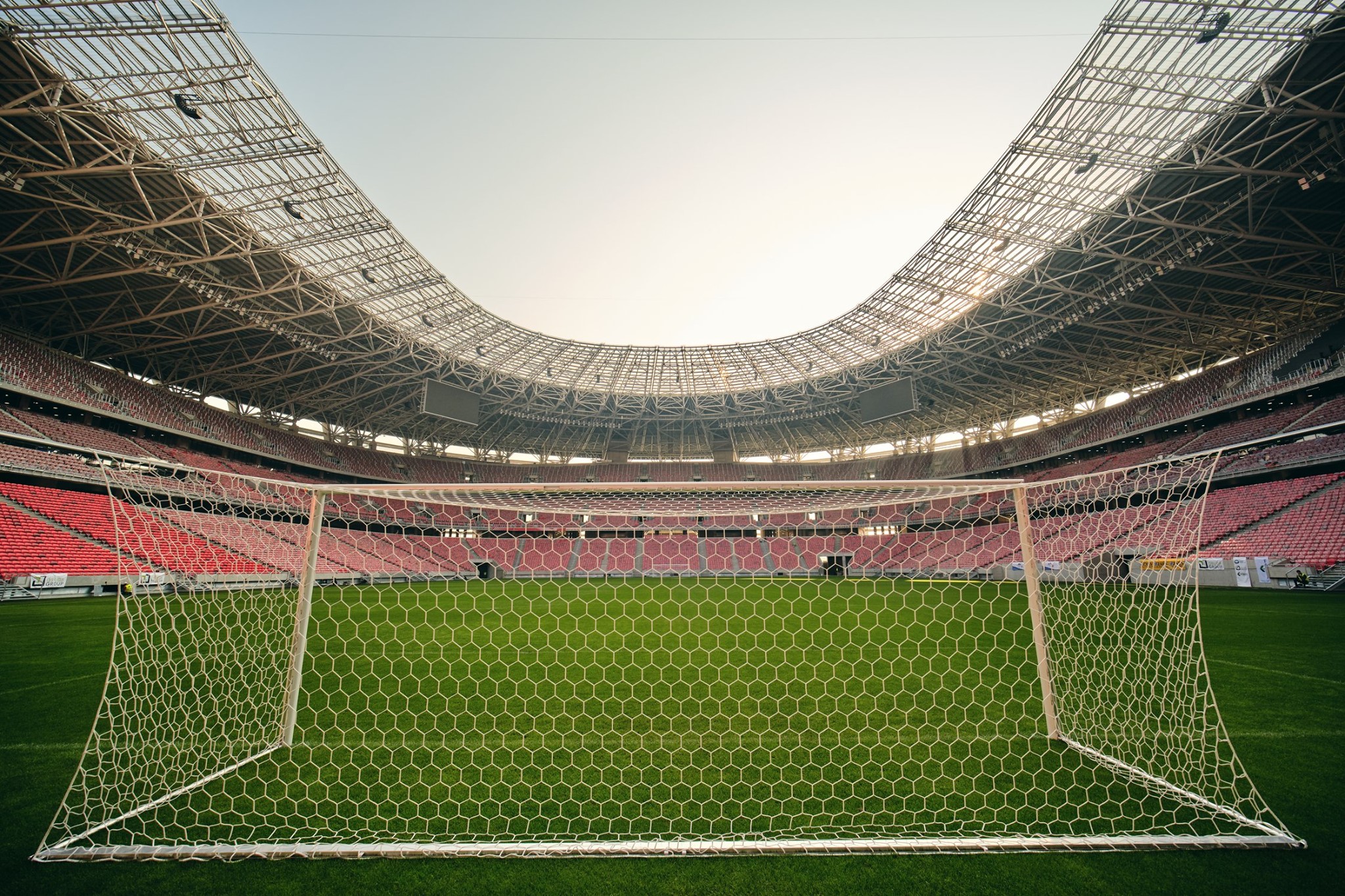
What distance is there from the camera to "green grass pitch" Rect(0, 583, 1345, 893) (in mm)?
2180

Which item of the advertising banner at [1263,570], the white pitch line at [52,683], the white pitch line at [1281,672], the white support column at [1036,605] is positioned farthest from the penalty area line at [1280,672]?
the advertising banner at [1263,570]

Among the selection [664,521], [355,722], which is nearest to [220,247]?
[664,521]

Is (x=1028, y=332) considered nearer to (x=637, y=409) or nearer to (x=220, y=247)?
(x=637, y=409)

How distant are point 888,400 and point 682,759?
81.3 ft

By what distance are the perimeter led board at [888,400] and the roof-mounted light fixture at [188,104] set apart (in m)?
25.4

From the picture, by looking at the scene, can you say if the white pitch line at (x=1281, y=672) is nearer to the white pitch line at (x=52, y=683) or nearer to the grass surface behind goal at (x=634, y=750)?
the grass surface behind goal at (x=634, y=750)

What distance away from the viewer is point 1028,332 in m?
21.4

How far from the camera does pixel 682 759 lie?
141 inches

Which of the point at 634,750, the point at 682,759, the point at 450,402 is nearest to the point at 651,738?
the point at 634,750

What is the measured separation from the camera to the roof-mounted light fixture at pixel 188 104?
11.1m

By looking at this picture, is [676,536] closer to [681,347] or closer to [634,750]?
[634,750]

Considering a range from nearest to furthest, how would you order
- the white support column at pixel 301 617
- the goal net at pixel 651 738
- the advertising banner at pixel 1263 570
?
the goal net at pixel 651 738 < the white support column at pixel 301 617 < the advertising banner at pixel 1263 570

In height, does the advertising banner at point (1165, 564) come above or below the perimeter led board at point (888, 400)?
below

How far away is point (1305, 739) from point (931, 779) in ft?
9.54
